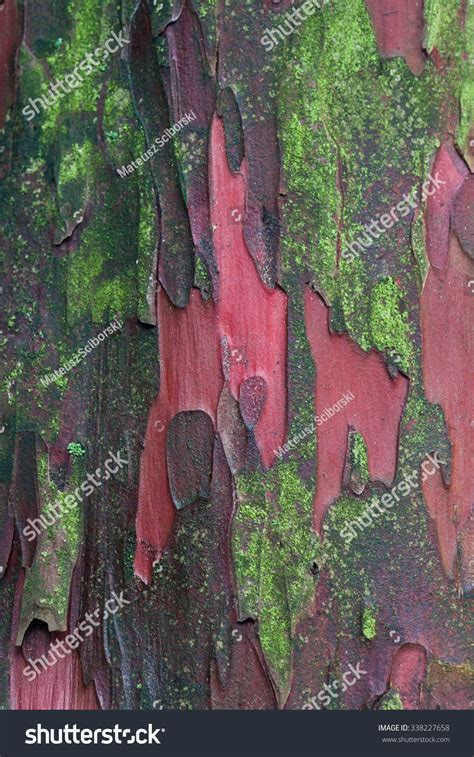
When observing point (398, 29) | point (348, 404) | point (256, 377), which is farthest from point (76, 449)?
point (398, 29)

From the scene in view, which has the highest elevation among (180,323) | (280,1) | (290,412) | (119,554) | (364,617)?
(280,1)

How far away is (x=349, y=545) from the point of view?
1.02m

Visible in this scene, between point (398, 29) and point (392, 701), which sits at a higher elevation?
point (398, 29)

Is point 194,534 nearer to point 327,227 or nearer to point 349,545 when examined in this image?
point 349,545

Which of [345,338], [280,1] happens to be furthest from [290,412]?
[280,1]

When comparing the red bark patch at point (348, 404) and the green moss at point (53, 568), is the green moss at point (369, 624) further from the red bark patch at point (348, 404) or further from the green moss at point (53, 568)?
the green moss at point (53, 568)

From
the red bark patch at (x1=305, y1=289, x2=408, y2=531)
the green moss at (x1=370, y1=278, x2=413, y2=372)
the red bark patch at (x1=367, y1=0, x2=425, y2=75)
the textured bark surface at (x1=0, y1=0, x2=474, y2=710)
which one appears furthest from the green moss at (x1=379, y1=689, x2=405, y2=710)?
the red bark patch at (x1=367, y1=0, x2=425, y2=75)

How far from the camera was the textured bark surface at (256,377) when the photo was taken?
1010 mm

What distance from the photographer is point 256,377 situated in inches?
39.9

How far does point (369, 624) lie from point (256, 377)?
356 mm

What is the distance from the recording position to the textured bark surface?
3.31 feet

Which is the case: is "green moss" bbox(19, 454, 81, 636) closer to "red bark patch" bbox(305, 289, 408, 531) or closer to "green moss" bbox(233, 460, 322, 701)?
"green moss" bbox(233, 460, 322, 701)

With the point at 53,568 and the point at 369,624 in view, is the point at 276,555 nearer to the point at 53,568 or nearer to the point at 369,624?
the point at 369,624

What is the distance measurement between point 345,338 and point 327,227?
15 centimetres
